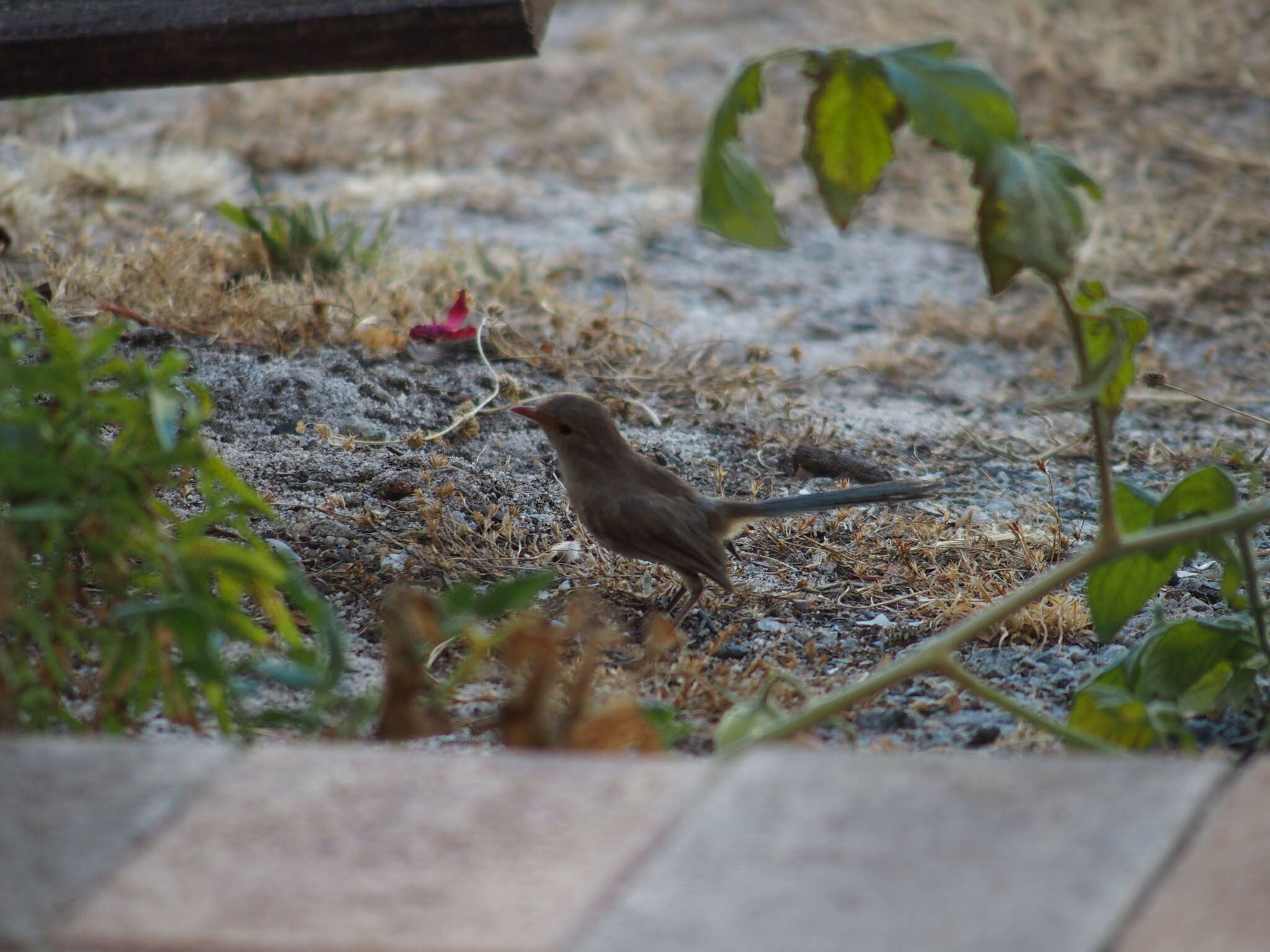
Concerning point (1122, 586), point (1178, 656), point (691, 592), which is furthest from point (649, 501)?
point (1178, 656)

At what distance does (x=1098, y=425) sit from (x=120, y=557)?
1.64m

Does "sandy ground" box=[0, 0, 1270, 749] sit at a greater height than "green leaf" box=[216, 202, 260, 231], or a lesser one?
lesser

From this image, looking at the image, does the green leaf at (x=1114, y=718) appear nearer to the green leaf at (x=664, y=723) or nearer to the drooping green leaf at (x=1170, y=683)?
the drooping green leaf at (x=1170, y=683)

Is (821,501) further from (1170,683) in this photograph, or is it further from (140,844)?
(140,844)

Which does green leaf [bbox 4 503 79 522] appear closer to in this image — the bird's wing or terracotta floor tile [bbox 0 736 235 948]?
terracotta floor tile [bbox 0 736 235 948]

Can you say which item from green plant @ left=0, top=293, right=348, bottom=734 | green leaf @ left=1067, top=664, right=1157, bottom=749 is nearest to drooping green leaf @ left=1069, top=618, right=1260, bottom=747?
green leaf @ left=1067, top=664, right=1157, bottom=749

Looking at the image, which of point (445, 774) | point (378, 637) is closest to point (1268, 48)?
point (378, 637)

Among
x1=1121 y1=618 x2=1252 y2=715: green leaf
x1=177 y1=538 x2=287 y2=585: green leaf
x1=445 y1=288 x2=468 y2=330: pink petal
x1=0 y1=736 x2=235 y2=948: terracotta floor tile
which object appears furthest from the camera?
x1=445 y1=288 x2=468 y2=330: pink petal

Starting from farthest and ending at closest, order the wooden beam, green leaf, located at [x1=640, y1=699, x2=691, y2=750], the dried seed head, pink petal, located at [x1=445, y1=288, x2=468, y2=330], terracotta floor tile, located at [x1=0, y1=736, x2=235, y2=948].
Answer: pink petal, located at [x1=445, y1=288, x2=468, y2=330] → the dried seed head → the wooden beam → green leaf, located at [x1=640, y1=699, x2=691, y2=750] → terracotta floor tile, located at [x1=0, y1=736, x2=235, y2=948]

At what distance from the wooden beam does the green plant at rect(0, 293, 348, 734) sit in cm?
111

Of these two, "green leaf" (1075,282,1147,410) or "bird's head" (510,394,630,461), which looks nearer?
"green leaf" (1075,282,1147,410)

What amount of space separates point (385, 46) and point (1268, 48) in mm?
7719

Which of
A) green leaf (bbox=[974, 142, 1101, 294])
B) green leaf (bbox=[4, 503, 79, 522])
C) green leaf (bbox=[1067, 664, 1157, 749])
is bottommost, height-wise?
green leaf (bbox=[1067, 664, 1157, 749])

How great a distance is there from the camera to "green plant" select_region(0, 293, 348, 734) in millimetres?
2090
